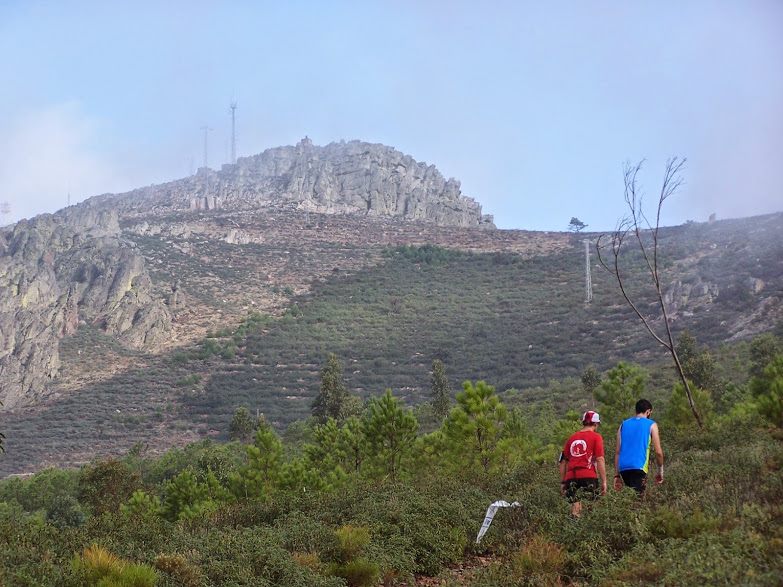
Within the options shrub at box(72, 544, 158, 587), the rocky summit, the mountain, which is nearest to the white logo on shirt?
shrub at box(72, 544, 158, 587)

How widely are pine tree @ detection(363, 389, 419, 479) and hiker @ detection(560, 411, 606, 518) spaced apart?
14445 millimetres

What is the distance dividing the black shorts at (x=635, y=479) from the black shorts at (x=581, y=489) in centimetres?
38

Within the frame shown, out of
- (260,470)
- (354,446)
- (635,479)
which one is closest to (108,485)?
(260,470)

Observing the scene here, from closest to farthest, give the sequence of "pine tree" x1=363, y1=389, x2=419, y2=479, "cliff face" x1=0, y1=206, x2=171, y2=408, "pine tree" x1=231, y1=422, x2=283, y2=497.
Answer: "pine tree" x1=231, y1=422, x2=283, y2=497
"pine tree" x1=363, y1=389, x2=419, y2=479
"cliff face" x1=0, y1=206, x2=171, y2=408

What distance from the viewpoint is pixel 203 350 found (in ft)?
202

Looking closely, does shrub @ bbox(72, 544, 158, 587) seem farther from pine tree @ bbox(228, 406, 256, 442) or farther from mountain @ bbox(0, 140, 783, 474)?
mountain @ bbox(0, 140, 783, 474)

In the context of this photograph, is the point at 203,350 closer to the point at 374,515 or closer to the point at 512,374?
the point at 512,374

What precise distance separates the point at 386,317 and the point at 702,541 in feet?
206

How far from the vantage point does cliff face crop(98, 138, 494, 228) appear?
10969 centimetres

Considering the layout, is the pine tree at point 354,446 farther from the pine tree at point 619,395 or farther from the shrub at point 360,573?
the shrub at point 360,573

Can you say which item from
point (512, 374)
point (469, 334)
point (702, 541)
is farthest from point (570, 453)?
point (469, 334)

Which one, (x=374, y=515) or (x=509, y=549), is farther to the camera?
(x=374, y=515)

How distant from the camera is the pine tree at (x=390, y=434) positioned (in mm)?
22812

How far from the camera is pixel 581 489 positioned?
8102 mm
